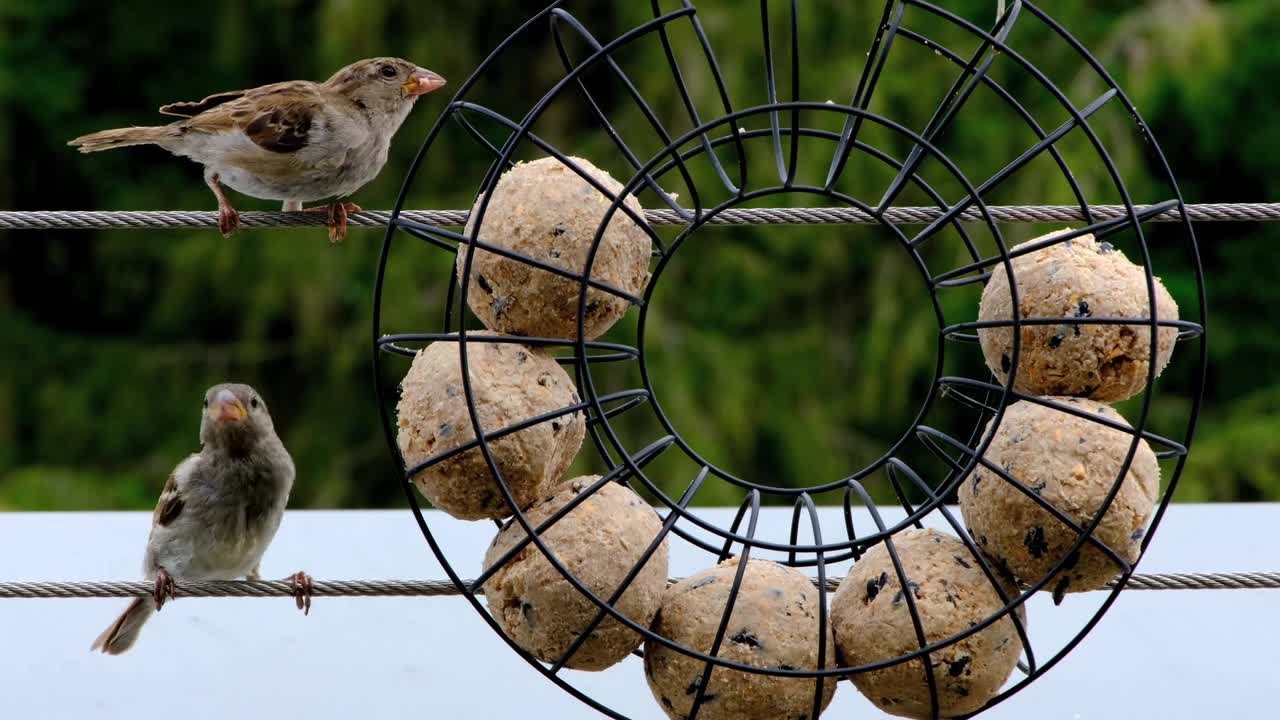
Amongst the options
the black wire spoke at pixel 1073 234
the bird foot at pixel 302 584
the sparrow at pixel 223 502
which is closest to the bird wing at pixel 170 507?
the sparrow at pixel 223 502

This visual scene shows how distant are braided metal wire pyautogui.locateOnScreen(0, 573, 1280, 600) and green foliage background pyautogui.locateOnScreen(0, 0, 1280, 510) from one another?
9.55 feet

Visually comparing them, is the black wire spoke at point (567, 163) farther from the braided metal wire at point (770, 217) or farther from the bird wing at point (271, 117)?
the bird wing at point (271, 117)

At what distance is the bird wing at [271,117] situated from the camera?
1.73m

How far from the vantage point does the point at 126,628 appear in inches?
74.6

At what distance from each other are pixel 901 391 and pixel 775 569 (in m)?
3.43

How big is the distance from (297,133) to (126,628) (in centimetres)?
70

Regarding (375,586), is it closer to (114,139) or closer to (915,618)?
(915,618)

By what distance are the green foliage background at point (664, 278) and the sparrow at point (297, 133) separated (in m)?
2.35

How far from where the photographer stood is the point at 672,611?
1.21 meters

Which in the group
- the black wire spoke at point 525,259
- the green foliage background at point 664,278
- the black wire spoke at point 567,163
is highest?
the black wire spoke at point 567,163

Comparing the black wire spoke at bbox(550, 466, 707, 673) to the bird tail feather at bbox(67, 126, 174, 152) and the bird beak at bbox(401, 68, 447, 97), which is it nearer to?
the bird beak at bbox(401, 68, 447, 97)

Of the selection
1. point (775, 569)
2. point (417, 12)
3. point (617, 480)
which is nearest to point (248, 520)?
point (617, 480)

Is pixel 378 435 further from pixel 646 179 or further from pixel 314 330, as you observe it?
pixel 646 179

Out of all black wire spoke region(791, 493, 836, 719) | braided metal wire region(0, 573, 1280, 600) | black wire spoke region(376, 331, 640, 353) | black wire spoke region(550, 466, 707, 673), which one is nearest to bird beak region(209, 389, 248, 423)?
braided metal wire region(0, 573, 1280, 600)
